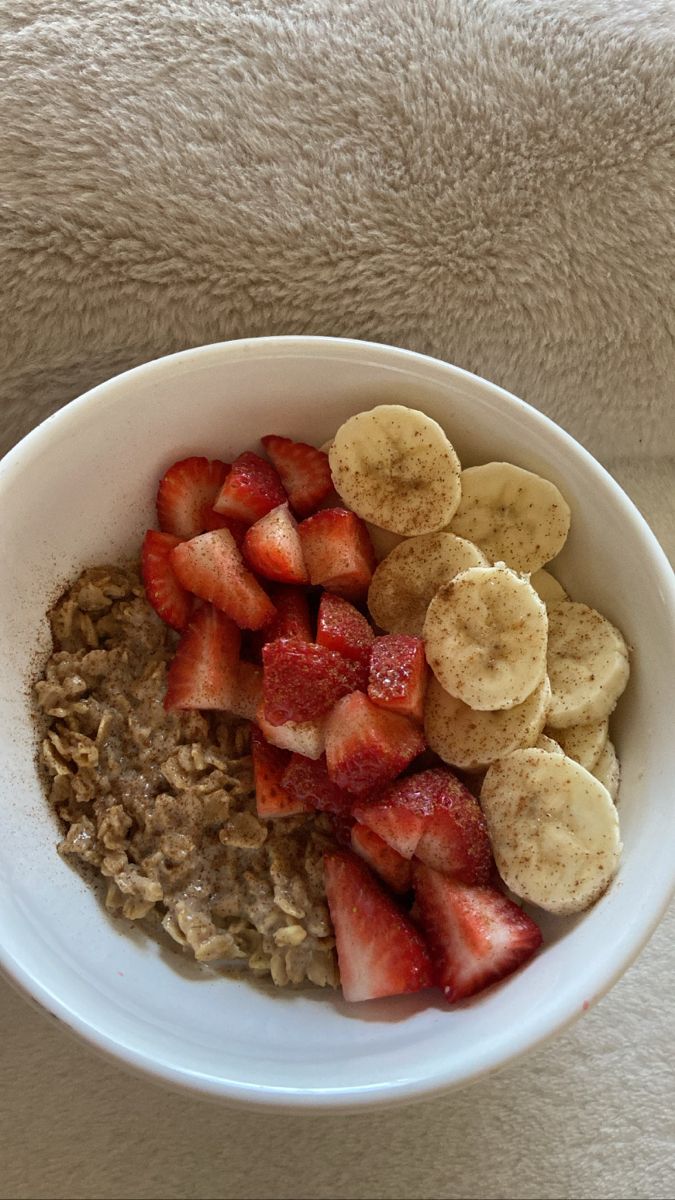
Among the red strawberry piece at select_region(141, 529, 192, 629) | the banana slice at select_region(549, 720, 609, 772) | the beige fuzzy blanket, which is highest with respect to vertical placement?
the beige fuzzy blanket

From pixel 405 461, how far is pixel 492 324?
220 millimetres

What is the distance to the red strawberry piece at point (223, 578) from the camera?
2.56 ft

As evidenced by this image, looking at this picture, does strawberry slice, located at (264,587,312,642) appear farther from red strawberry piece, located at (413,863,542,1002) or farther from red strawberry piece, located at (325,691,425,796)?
red strawberry piece, located at (413,863,542,1002)

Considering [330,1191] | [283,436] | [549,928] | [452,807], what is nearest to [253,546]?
[283,436]

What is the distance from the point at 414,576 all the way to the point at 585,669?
0.16 metres

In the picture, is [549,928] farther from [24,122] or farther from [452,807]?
[24,122]

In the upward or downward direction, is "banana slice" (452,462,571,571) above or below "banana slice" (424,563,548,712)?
above

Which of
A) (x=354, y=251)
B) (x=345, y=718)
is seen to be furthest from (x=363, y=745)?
(x=354, y=251)

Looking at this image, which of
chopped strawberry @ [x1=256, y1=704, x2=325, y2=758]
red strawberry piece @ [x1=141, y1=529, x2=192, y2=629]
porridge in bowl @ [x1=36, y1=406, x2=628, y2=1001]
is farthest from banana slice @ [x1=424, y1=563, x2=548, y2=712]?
red strawberry piece @ [x1=141, y1=529, x2=192, y2=629]

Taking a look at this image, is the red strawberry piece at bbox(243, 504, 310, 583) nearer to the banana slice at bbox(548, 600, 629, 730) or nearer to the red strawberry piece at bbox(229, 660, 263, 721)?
the red strawberry piece at bbox(229, 660, 263, 721)

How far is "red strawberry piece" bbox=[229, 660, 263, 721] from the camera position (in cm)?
79

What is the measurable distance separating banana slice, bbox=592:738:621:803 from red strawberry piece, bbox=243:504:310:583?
277mm

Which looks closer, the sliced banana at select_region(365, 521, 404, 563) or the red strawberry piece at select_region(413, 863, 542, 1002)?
the red strawberry piece at select_region(413, 863, 542, 1002)

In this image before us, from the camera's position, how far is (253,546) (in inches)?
30.8
